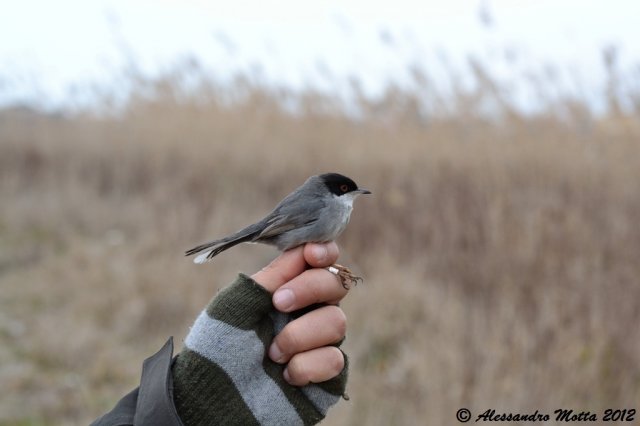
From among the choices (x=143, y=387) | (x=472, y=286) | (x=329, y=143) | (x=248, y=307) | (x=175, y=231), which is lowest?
(x=472, y=286)

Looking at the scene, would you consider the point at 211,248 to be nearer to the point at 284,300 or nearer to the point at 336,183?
the point at 284,300

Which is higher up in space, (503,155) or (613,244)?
(503,155)

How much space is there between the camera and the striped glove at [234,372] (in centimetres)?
198

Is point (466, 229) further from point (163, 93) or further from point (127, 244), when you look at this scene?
point (163, 93)

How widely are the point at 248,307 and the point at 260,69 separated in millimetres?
7745

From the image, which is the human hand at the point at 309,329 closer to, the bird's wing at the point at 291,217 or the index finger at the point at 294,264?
the index finger at the point at 294,264

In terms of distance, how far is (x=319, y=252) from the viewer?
7.04ft

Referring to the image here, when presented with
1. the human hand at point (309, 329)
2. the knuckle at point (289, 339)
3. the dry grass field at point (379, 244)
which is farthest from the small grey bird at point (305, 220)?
the dry grass field at point (379, 244)

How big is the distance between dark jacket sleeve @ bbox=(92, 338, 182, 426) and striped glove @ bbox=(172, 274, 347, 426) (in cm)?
5

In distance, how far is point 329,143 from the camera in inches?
320

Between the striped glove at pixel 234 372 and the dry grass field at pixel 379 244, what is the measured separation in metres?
2.41

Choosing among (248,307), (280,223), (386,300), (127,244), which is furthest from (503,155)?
(248,307)

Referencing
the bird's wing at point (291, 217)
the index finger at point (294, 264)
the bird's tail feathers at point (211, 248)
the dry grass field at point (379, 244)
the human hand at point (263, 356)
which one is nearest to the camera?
the human hand at point (263, 356)

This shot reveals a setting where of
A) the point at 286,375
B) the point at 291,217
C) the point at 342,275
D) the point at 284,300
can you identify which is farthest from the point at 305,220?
the point at 286,375
